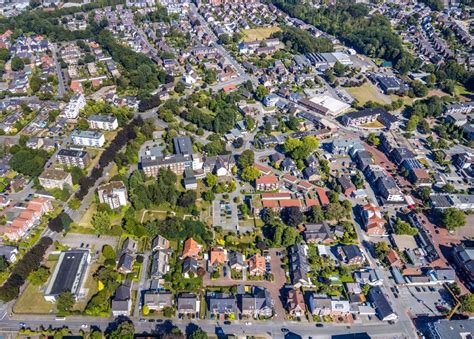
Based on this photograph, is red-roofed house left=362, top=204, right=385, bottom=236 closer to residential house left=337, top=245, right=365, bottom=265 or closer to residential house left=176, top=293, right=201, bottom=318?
residential house left=337, top=245, right=365, bottom=265

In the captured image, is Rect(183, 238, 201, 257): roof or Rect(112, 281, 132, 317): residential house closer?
Rect(112, 281, 132, 317): residential house

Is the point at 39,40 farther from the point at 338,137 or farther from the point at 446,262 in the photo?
the point at 446,262

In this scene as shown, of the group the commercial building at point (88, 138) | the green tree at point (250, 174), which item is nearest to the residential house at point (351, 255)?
the green tree at point (250, 174)

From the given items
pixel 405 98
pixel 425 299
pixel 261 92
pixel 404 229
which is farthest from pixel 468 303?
pixel 261 92

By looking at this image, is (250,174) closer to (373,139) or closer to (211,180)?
(211,180)

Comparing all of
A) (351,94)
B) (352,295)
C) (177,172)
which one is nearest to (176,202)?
(177,172)

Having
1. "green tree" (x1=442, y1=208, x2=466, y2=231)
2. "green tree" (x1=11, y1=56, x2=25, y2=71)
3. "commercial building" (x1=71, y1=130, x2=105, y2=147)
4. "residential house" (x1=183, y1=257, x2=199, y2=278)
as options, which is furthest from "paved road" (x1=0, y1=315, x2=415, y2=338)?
"green tree" (x1=11, y1=56, x2=25, y2=71)

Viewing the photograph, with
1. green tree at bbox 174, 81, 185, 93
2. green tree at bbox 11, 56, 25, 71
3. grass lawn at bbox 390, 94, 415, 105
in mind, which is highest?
grass lawn at bbox 390, 94, 415, 105
